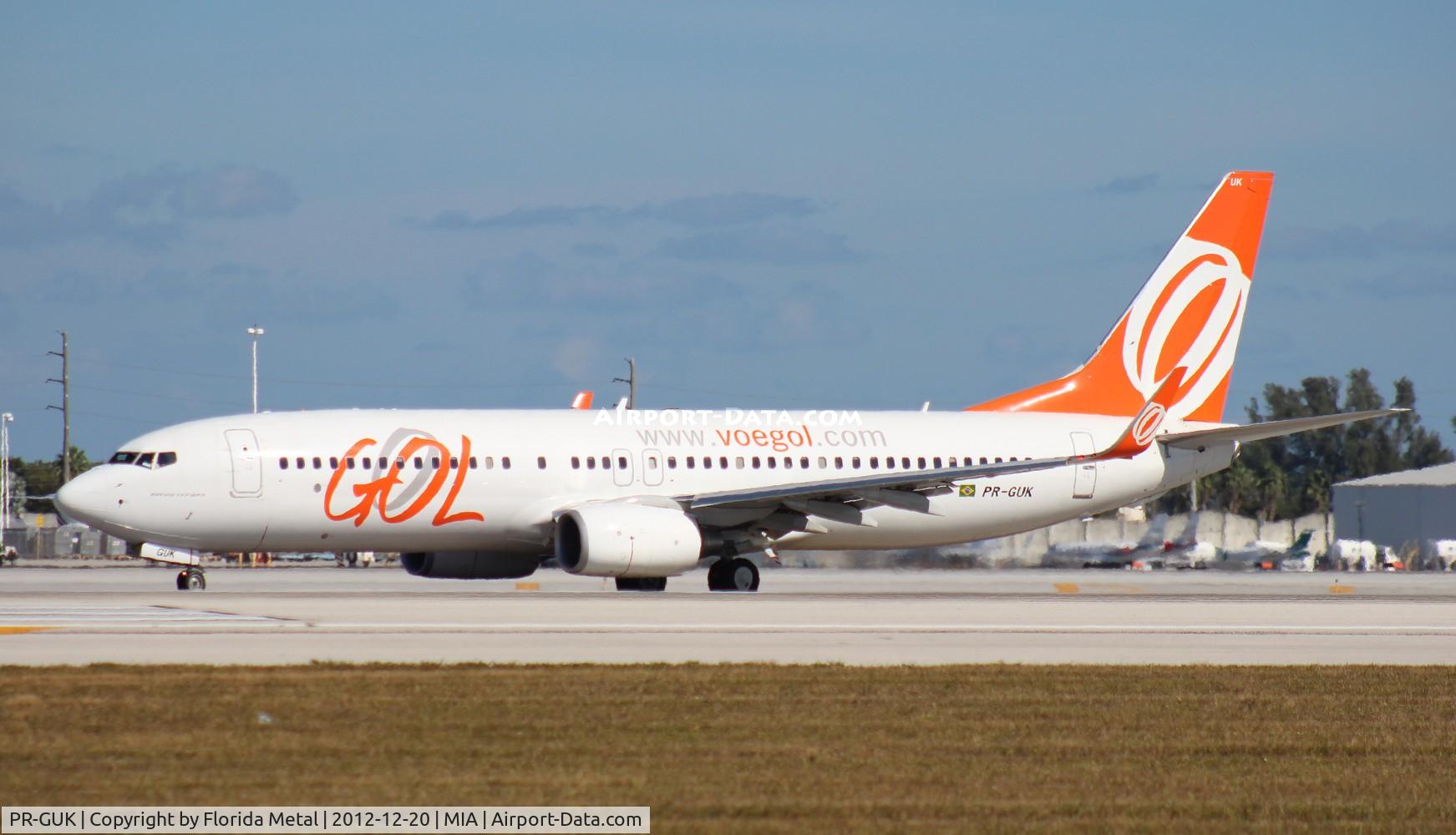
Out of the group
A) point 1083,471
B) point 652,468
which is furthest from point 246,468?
point 1083,471

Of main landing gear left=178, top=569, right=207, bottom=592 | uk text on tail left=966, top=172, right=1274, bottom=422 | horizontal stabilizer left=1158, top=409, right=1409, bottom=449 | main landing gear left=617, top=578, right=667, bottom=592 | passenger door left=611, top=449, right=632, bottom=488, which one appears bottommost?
main landing gear left=617, top=578, right=667, bottom=592

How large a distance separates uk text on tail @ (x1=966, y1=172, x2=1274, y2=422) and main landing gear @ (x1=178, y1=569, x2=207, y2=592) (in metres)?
16.5

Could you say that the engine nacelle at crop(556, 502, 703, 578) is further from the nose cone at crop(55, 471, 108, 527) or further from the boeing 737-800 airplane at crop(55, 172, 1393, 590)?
the nose cone at crop(55, 471, 108, 527)

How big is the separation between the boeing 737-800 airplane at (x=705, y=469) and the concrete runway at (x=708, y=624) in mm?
1042

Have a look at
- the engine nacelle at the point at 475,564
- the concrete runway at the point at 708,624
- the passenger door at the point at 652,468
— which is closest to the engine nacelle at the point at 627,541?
the concrete runway at the point at 708,624

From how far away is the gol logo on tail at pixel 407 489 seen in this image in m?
32.7

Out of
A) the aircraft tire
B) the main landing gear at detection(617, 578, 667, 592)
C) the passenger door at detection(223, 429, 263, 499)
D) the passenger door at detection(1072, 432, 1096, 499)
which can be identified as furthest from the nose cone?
the passenger door at detection(1072, 432, 1096, 499)

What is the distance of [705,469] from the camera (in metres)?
35.4

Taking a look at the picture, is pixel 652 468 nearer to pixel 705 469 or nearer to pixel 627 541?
pixel 705 469

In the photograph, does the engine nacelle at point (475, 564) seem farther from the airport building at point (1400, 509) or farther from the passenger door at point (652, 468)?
the airport building at point (1400, 509)

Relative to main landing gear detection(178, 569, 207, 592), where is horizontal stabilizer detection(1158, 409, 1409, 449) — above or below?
above

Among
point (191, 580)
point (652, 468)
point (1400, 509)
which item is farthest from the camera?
point (1400, 509)

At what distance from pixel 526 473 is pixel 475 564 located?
10.1 feet

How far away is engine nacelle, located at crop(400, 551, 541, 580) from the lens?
1407 inches
